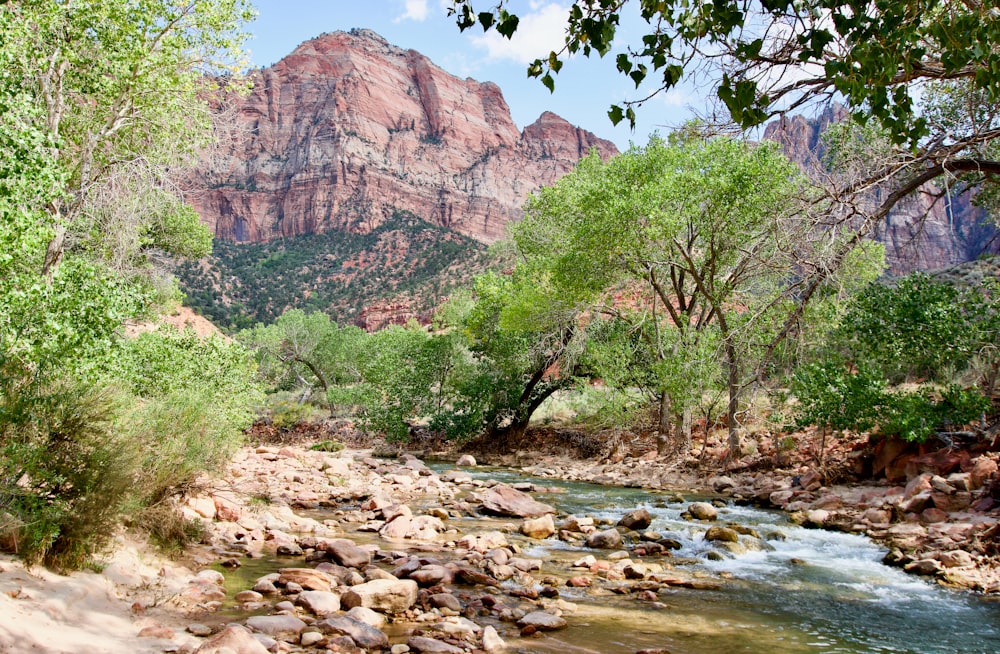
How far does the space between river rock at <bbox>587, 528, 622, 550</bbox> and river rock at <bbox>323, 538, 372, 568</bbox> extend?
329cm

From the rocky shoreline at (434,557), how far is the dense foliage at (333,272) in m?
54.1

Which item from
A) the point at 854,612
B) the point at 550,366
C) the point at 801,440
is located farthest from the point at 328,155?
the point at 854,612

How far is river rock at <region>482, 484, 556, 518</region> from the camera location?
11.4 metres

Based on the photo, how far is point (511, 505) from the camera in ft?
38.1

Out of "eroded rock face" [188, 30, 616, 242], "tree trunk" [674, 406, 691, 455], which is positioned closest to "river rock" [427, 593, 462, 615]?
"tree trunk" [674, 406, 691, 455]

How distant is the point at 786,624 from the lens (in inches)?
238

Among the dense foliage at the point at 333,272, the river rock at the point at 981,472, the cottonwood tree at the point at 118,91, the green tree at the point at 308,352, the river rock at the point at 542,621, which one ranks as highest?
the dense foliage at the point at 333,272

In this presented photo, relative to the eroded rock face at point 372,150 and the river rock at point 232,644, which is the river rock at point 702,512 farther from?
the eroded rock face at point 372,150

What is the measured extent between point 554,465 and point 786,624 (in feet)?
49.6

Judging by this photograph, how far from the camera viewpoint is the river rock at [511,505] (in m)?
11.4

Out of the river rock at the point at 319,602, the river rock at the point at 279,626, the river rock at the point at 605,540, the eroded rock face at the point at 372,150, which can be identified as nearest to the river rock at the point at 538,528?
the river rock at the point at 605,540

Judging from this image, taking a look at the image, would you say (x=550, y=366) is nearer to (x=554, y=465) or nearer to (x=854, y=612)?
(x=554, y=465)

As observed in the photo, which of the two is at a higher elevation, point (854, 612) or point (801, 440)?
point (801, 440)

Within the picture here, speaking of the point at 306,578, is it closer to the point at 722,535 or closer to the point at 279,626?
the point at 279,626
